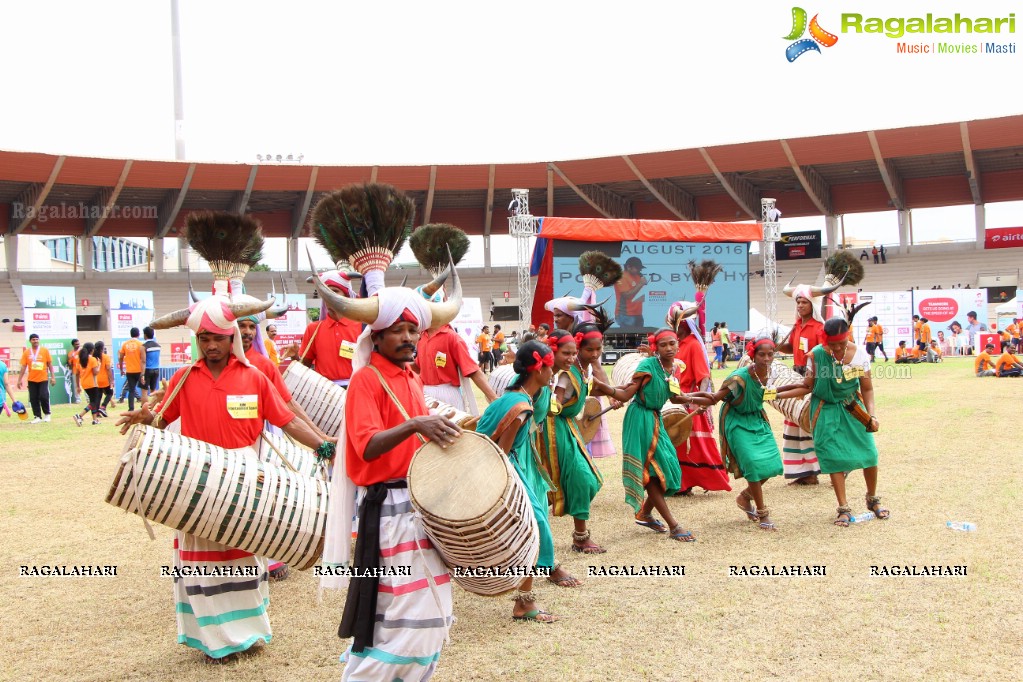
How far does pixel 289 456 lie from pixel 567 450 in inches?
68.6

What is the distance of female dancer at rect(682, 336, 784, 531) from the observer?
Answer: 252 inches

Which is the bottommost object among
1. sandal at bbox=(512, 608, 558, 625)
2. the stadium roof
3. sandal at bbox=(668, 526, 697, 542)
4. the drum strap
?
sandal at bbox=(512, 608, 558, 625)

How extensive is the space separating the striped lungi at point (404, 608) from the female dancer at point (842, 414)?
14.0 ft

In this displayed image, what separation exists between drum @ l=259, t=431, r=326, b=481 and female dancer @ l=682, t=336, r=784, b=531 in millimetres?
2737

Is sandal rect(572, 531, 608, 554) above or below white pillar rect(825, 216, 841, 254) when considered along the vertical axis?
below

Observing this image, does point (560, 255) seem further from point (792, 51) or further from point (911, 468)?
point (911, 468)

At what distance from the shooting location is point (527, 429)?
423 centimetres

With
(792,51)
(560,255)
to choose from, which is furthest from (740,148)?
(560,255)

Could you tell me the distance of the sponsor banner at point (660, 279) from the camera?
26750 millimetres

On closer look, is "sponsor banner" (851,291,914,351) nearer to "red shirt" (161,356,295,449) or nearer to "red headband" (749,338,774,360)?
"red headband" (749,338,774,360)

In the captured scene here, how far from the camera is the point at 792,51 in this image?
2864cm

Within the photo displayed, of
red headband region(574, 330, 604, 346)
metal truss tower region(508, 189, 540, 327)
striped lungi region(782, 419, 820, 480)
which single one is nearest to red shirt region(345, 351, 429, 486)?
red headband region(574, 330, 604, 346)

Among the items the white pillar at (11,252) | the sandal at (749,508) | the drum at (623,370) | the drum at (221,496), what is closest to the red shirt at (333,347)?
the drum at (623,370)

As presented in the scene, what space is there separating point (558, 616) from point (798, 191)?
3870 cm
